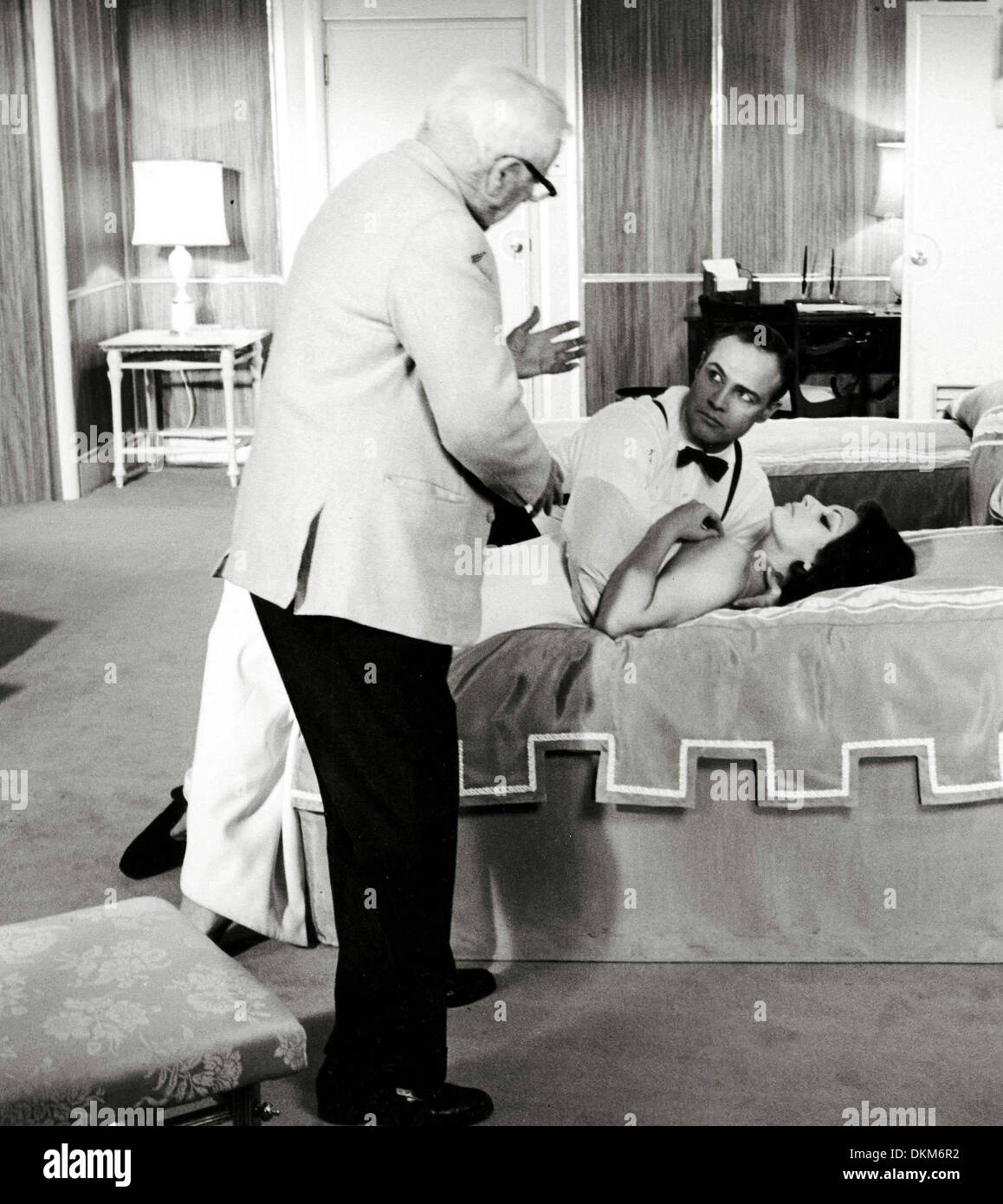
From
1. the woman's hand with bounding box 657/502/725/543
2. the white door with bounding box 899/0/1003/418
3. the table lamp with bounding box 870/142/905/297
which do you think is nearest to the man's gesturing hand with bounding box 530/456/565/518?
the woman's hand with bounding box 657/502/725/543

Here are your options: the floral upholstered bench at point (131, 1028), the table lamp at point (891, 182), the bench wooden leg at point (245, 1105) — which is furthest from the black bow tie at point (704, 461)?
the table lamp at point (891, 182)

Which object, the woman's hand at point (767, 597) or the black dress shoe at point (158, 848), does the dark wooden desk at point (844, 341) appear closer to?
the woman's hand at point (767, 597)

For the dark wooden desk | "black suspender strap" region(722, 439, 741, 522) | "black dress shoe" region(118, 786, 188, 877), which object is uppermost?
the dark wooden desk

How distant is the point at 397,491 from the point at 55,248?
210 inches

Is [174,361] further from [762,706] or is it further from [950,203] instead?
[762,706]

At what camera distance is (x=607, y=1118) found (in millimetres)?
2145

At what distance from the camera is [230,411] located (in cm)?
719

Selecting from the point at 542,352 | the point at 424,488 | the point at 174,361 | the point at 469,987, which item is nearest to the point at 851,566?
the point at 542,352

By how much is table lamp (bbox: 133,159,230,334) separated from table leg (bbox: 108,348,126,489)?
43 cm

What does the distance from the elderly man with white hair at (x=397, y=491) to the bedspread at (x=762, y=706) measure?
1.53 feet

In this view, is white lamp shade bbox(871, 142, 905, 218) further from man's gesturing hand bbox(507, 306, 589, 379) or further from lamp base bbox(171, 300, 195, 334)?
man's gesturing hand bbox(507, 306, 589, 379)

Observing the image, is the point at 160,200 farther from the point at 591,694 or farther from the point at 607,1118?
the point at 607,1118

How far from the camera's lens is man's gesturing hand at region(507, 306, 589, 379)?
2.18 metres

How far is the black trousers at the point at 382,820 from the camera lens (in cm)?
198
